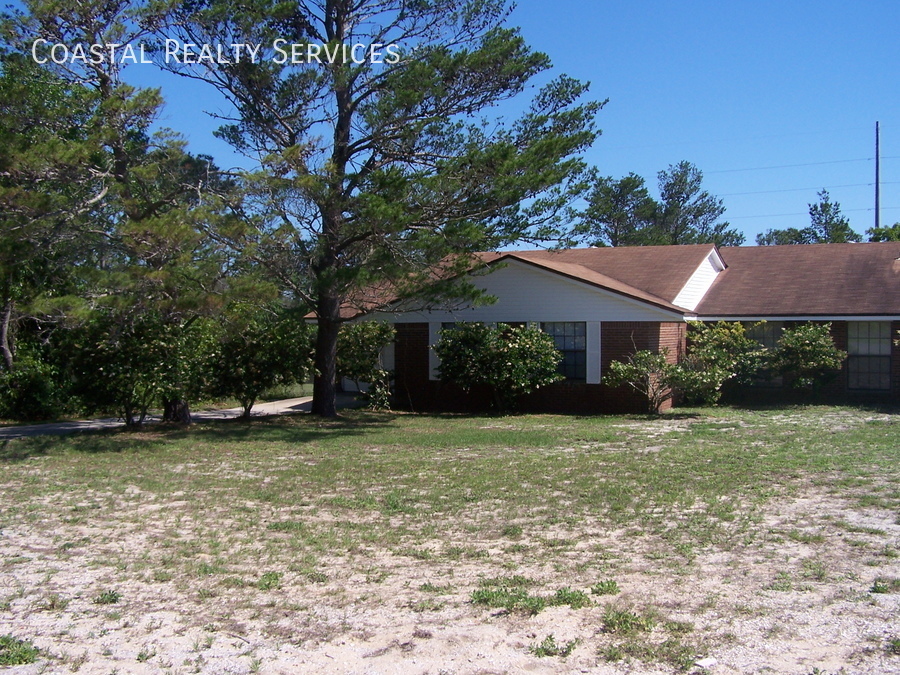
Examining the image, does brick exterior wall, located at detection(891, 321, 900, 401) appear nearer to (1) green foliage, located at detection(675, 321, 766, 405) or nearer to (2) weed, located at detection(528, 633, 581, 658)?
(1) green foliage, located at detection(675, 321, 766, 405)

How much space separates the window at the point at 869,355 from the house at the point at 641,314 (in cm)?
2

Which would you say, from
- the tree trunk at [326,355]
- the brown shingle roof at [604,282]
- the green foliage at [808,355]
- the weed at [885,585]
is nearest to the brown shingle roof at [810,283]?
the green foliage at [808,355]

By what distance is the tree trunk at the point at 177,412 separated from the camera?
16.5 meters

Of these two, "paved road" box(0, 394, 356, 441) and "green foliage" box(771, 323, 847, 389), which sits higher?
"green foliage" box(771, 323, 847, 389)

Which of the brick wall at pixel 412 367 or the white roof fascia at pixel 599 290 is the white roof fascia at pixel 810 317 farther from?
the brick wall at pixel 412 367

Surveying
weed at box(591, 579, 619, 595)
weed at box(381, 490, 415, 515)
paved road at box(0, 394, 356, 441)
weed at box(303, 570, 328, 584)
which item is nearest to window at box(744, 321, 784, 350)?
paved road at box(0, 394, 356, 441)

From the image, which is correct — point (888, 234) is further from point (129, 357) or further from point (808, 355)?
point (129, 357)

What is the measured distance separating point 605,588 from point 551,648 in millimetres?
1081

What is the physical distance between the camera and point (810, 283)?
2170cm

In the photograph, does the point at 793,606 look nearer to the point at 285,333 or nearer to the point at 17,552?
the point at 17,552

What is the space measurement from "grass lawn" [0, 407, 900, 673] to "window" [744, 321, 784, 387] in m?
7.97

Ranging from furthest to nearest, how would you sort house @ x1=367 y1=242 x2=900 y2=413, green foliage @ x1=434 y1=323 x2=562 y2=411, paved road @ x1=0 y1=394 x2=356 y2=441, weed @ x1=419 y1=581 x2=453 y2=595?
house @ x1=367 y1=242 x2=900 y2=413 → green foliage @ x1=434 y1=323 x2=562 y2=411 → paved road @ x1=0 y1=394 x2=356 y2=441 → weed @ x1=419 y1=581 x2=453 y2=595

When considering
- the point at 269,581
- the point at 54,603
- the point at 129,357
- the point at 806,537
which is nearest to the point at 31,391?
the point at 129,357

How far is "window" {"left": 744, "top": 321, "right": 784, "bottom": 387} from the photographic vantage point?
2053 cm
